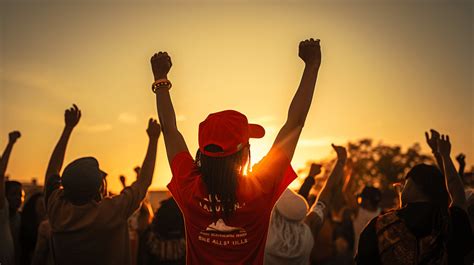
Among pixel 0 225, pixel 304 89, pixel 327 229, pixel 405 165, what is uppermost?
pixel 304 89

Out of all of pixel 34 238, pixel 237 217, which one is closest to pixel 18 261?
pixel 34 238

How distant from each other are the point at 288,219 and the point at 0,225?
3.38 m

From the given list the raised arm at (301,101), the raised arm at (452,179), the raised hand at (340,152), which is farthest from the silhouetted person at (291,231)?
the raised arm at (301,101)

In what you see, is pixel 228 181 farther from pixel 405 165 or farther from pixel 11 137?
pixel 405 165

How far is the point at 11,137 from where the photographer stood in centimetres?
648

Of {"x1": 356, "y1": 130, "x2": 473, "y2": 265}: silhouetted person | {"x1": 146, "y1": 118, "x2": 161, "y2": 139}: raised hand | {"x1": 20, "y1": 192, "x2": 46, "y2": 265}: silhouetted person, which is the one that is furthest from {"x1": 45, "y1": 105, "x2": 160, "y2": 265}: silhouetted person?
{"x1": 20, "y1": 192, "x2": 46, "y2": 265}: silhouetted person

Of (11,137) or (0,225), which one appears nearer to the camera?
(0,225)

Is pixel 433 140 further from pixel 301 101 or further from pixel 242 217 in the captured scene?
pixel 242 217

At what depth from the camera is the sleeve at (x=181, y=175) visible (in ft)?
9.74

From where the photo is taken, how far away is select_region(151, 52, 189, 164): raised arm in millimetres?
3125

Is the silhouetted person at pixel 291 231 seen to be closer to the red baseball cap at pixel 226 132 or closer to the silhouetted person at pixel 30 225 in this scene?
the red baseball cap at pixel 226 132

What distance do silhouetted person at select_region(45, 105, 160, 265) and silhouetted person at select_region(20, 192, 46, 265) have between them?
3596mm

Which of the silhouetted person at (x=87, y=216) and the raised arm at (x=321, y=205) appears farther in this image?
the raised arm at (x=321, y=205)

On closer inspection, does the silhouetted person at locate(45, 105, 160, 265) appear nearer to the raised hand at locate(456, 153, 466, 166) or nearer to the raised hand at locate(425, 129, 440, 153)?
the raised hand at locate(425, 129, 440, 153)
